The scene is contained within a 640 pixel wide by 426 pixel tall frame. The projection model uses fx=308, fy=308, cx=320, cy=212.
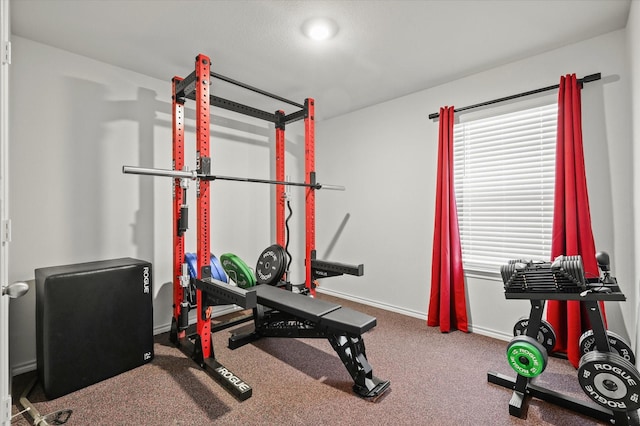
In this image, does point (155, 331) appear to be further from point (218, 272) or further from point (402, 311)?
point (402, 311)

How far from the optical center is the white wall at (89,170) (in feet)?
7.80

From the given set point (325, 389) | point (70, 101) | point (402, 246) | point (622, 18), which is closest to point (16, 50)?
point (70, 101)

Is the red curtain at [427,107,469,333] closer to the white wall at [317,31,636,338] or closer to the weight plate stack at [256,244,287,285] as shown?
the white wall at [317,31,636,338]

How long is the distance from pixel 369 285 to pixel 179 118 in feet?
9.49

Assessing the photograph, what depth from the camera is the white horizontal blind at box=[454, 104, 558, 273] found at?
2.68 metres

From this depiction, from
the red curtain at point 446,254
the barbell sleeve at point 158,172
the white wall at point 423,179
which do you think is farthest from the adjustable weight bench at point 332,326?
the white wall at point 423,179

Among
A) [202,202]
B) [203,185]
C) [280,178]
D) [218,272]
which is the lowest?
[218,272]

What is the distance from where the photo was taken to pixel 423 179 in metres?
3.47

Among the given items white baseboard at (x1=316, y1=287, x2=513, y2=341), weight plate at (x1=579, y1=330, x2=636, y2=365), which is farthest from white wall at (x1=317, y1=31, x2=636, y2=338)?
weight plate at (x1=579, y1=330, x2=636, y2=365)

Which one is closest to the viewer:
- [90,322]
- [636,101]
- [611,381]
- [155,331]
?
[611,381]

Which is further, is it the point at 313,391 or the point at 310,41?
the point at 310,41

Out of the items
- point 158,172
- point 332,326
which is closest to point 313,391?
point 332,326

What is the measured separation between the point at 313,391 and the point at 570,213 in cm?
235

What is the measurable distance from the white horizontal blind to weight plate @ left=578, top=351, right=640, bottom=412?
1.20 metres
